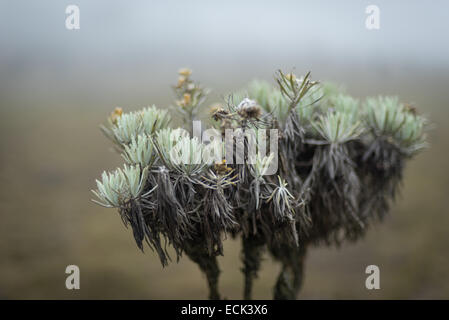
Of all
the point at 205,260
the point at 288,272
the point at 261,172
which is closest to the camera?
the point at 261,172

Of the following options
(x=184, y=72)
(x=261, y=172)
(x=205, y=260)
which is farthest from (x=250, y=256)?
(x=184, y=72)

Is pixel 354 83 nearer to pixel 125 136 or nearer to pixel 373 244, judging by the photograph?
pixel 373 244

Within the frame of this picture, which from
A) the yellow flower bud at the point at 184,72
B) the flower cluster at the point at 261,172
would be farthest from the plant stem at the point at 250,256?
the yellow flower bud at the point at 184,72

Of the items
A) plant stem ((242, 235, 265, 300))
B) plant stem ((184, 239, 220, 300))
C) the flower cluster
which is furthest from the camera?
plant stem ((242, 235, 265, 300))

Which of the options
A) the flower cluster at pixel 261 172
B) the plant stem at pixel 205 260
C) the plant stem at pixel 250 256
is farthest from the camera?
the plant stem at pixel 250 256

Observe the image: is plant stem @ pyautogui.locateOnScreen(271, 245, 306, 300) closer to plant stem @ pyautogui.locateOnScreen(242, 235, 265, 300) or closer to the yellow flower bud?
plant stem @ pyautogui.locateOnScreen(242, 235, 265, 300)

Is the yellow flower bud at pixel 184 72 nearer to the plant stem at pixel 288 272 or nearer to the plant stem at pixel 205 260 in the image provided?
the plant stem at pixel 205 260

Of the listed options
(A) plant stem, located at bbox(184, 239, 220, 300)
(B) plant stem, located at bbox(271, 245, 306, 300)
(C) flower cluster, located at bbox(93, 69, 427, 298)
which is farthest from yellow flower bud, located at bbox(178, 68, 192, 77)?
(B) plant stem, located at bbox(271, 245, 306, 300)

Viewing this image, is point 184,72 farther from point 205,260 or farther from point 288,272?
point 288,272

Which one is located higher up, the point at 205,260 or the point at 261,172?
the point at 261,172

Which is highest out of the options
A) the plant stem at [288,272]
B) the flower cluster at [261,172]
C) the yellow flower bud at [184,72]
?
the yellow flower bud at [184,72]

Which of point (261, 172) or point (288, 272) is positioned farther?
point (288, 272)
